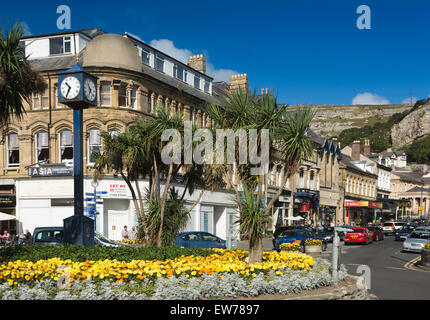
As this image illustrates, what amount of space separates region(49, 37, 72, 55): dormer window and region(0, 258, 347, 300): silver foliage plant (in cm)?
2718

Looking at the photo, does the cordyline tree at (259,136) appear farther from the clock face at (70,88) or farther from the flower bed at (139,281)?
the clock face at (70,88)

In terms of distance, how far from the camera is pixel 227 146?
12891 millimetres

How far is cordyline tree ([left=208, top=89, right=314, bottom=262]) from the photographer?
38.7ft

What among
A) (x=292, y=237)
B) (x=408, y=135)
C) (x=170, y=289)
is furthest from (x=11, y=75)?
(x=408, y=135)

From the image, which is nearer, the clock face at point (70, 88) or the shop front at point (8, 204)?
the clock face at point (70, 88)

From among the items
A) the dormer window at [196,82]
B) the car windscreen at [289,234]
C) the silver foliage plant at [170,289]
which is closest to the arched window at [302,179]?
the dormer window at [196,82]

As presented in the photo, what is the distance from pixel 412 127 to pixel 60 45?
169 metres

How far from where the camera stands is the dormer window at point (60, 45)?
33.5m

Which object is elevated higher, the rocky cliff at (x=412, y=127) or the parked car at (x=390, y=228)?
the rocky cliff at (x=412, y=127)

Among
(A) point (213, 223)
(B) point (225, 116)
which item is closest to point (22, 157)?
(A) point (213, 223)

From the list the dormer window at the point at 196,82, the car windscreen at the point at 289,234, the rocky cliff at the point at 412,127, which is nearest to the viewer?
the car windscreen at the point at 289,234

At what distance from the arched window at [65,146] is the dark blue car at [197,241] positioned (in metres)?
12.2

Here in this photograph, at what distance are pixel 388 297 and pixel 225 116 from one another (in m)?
6.75

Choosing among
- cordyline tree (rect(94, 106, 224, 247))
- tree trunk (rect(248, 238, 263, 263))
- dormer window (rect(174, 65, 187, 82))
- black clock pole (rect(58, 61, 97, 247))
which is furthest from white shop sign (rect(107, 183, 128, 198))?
tree trunk (rect(248, 238, 263, 263))
